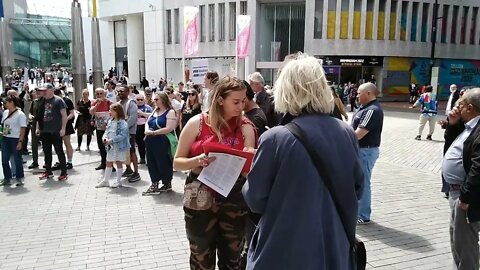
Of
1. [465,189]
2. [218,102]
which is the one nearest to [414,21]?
[465,189]

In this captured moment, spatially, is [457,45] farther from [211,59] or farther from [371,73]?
[211,59]

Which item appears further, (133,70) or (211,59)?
(133,70)

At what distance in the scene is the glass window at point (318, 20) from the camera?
34.8m

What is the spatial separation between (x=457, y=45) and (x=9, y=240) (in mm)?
41366

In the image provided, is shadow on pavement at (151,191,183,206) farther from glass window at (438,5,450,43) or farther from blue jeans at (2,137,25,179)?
glass window at (438,5,450,43)

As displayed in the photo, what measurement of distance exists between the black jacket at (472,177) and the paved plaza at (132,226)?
144cm

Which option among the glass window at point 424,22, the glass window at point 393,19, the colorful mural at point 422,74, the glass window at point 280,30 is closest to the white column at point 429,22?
the glass window at point 424,22

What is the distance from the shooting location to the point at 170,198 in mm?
7074

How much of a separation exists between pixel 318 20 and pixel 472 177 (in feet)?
110

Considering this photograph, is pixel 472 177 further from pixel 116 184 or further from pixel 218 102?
pixel 116 184

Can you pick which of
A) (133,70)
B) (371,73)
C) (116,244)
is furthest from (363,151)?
(133,70)

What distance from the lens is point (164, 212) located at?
248 inches

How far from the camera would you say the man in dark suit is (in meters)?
3.27

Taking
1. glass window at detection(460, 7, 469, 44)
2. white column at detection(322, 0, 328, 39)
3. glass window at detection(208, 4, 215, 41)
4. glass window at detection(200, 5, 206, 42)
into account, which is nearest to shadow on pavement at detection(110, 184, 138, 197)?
white column at detection(322, 0, 328, 39)
